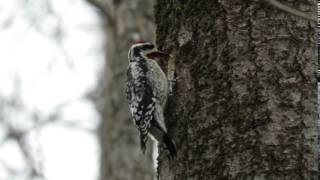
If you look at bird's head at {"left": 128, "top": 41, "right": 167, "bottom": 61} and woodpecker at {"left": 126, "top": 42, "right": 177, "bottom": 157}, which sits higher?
bird's head at {"left": 128, "top": 41, "right": 167, "bottom": 61}

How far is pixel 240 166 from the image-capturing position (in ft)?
10.5

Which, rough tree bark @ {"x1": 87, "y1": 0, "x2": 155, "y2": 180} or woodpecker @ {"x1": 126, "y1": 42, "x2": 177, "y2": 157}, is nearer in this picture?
woodpecker @ {"x1": 126, "y1": 42, "x2": 177, "y2": 157}

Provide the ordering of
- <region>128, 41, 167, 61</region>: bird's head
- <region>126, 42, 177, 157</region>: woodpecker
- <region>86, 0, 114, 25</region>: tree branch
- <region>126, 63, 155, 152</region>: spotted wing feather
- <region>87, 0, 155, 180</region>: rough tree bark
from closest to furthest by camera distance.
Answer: <region>126, 42, 177, 157</region>: woodpecker → <region>126, 63, 155, 152</region>: spotted wing feather → <region>128, 41, 167, 61</region>: bird's head → <region>87, 0, 155, 180</region>: rough tree bark → <region>86, 0, 114, 25</region>: tree branch

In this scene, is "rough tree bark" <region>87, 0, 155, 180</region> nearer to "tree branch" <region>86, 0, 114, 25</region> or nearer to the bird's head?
"tree branch" <region>86, 0, 114, 25</region>

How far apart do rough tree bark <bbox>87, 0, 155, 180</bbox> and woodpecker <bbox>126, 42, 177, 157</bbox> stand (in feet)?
9.15

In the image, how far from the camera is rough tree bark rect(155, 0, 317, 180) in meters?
3.21

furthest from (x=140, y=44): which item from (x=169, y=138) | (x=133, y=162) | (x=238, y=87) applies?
(x=133, y=162)

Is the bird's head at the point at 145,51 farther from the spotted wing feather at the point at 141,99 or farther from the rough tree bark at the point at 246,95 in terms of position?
the rough tree bark at the point at 246,95

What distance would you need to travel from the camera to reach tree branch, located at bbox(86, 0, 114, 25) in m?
8.48

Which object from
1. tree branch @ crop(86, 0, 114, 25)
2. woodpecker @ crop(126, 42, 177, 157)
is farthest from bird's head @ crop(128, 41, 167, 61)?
tree branch @ crop(86, 0, 114, 25)

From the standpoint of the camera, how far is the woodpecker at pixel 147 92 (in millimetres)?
4172

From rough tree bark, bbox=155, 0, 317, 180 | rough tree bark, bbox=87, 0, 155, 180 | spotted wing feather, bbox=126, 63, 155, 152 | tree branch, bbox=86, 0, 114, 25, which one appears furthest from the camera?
tree branch, bbox=86, 0, 114, 25

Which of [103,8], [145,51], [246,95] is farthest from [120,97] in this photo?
[246,95]

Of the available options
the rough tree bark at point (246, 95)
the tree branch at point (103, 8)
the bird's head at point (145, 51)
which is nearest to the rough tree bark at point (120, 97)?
the tree branch at point (103, 8)
